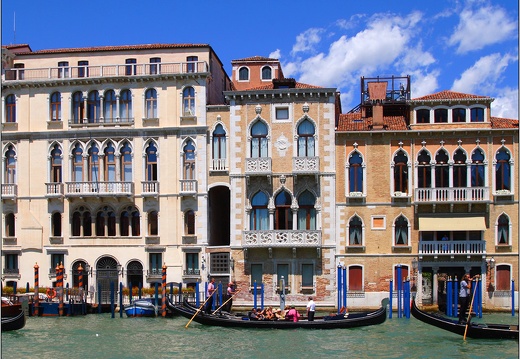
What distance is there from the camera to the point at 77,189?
28.7 m

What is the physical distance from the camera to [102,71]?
2895cm

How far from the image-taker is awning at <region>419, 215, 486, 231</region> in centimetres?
2656

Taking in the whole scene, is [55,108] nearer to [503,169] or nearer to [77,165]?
[77,165]

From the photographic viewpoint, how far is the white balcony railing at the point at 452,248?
26.7 meters

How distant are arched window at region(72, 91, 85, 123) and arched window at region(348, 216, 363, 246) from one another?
9.79m

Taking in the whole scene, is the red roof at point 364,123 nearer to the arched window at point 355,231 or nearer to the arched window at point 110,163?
the arched window at point 355,231

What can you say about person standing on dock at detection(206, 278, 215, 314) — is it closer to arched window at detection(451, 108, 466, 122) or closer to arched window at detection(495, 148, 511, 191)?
arched window at detection(451, 108, 466, 122)

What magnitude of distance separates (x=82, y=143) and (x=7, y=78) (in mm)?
3609

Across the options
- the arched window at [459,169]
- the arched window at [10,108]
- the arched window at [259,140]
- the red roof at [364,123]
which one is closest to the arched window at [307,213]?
the arched window at [259,140]

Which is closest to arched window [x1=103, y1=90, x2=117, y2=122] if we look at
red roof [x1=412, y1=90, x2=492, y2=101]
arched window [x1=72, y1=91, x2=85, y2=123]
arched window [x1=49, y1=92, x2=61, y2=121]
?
arched window [x1=72, y1=91, x2=85, y2=123]

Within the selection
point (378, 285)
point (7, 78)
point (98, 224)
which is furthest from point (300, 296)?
point (7, 78)

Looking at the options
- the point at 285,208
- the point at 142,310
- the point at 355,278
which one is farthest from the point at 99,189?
the point at 355,278

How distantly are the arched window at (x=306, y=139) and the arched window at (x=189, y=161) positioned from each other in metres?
3.59

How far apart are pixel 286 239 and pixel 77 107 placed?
8502mm
